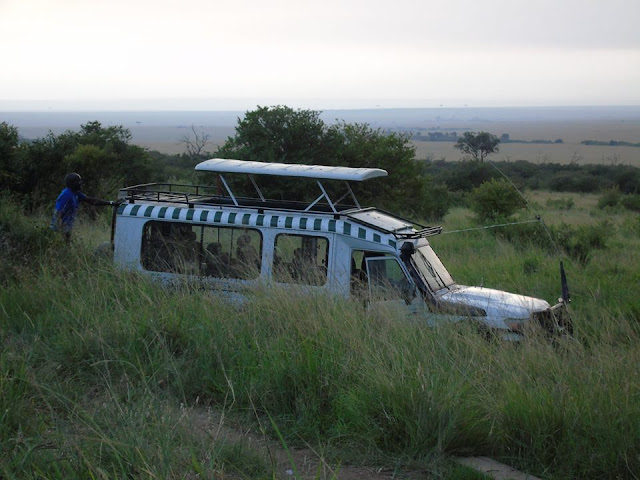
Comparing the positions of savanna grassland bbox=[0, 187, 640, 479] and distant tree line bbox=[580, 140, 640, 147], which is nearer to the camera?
savanna grassland bbox=[0, 187, 640, 479]

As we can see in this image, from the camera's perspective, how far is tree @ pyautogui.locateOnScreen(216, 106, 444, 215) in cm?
1789

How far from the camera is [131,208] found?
8.39m

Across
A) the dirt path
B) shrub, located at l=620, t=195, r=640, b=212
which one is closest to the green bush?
shrub, located at l=620, t=195, r=640, b=212

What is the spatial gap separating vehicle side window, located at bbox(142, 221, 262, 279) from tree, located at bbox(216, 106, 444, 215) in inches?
338

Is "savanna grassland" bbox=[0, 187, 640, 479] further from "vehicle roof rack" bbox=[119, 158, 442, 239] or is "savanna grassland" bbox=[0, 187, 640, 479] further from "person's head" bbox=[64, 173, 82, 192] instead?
"person's head" bbox=[64, 173, 82, 192]

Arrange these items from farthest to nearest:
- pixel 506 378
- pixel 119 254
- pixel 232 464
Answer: pixel 119 254, pixel 506 378, pixel 232 464

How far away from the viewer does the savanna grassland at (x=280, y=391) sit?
398 centimetres

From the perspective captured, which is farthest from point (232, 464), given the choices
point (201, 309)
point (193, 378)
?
point (201, 309)

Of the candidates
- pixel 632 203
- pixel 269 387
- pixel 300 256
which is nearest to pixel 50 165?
pixel 300 256

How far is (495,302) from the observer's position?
24.3 feet

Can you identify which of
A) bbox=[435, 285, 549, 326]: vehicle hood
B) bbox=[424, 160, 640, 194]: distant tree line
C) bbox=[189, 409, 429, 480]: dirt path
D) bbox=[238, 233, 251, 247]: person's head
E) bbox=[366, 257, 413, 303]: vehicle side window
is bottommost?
bbox=[424, 160, 640, 194]: distant tree line

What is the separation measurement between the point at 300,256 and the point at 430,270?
131cm

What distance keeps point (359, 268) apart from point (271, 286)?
4.09 ft

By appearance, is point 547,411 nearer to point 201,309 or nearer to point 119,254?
point 201,309
